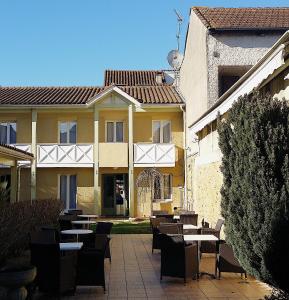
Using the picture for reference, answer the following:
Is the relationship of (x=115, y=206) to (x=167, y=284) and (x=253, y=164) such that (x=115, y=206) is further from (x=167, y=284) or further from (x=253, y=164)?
(x=253, y=164)

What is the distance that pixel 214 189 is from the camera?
14758 mm

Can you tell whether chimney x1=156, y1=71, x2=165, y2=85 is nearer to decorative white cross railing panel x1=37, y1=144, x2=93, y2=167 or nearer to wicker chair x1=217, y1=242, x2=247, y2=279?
decorative white cross railing panel x1=37, y1=144, x2=93, y2=167

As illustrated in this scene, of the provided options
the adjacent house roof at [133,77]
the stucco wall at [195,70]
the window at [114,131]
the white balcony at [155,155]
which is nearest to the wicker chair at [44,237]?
the stucco wall at [195,70]

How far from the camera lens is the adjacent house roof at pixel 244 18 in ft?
68.6

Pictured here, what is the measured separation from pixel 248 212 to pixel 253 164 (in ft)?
2.29

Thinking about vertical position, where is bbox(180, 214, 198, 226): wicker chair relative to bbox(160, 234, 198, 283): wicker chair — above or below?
above

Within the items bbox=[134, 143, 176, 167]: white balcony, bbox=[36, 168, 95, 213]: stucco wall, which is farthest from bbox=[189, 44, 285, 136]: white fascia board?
bbox=[36, 168, 95, 213]: stucco wall

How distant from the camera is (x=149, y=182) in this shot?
26.2 meters

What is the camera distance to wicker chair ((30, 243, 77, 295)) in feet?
27.0

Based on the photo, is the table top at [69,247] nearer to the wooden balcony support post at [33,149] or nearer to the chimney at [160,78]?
the wooden balcony support post at [33,149]

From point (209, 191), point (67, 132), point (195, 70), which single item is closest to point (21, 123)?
point (67, 132)

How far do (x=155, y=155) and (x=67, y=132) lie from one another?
5624 millimetres

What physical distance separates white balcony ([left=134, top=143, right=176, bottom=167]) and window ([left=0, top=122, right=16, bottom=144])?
7.54m

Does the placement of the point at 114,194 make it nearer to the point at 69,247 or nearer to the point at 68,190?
the point at 68,190
